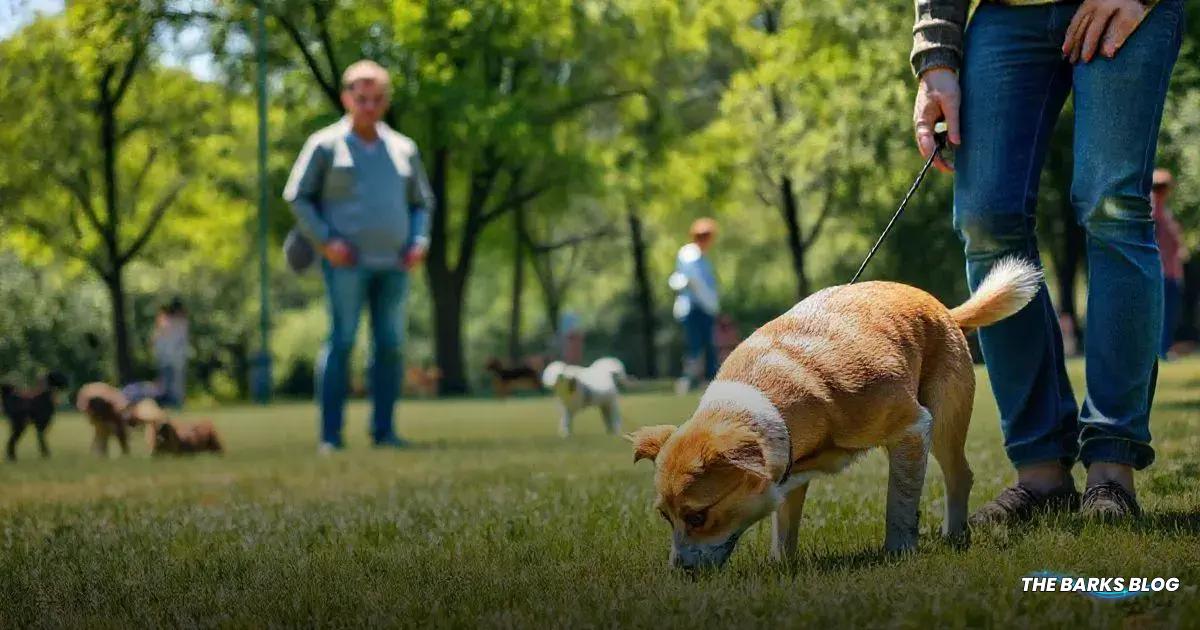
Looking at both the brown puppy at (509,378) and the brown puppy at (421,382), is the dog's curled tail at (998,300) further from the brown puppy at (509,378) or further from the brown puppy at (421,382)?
the brown puppy at (421,382)

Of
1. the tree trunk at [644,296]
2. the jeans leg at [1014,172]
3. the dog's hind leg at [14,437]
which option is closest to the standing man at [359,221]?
the dog's hind leg at [14,437]

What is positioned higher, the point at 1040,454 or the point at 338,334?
the point at 338,334

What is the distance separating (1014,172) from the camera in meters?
4.91

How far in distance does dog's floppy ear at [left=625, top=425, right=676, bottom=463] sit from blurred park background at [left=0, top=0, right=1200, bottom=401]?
1532cm

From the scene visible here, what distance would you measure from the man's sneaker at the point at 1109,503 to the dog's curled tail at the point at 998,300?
2.22ft

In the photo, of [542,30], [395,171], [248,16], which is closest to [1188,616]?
[395,171]

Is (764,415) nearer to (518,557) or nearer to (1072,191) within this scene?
(518,557)

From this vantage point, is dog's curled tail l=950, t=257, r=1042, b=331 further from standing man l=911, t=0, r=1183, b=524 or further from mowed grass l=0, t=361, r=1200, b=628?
mowed grass l=0, t=361, r=1200, b=628

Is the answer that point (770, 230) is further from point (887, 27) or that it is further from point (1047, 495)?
point (1047, 495)

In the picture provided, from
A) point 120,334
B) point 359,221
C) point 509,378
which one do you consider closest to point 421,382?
point 120,334

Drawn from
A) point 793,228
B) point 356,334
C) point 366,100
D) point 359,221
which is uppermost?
point 793,228

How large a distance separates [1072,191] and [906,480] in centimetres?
143

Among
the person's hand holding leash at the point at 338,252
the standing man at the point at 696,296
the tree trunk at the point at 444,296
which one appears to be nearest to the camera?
the person's hand holding leash at the point at 338,252

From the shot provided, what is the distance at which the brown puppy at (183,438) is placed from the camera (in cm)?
1211
